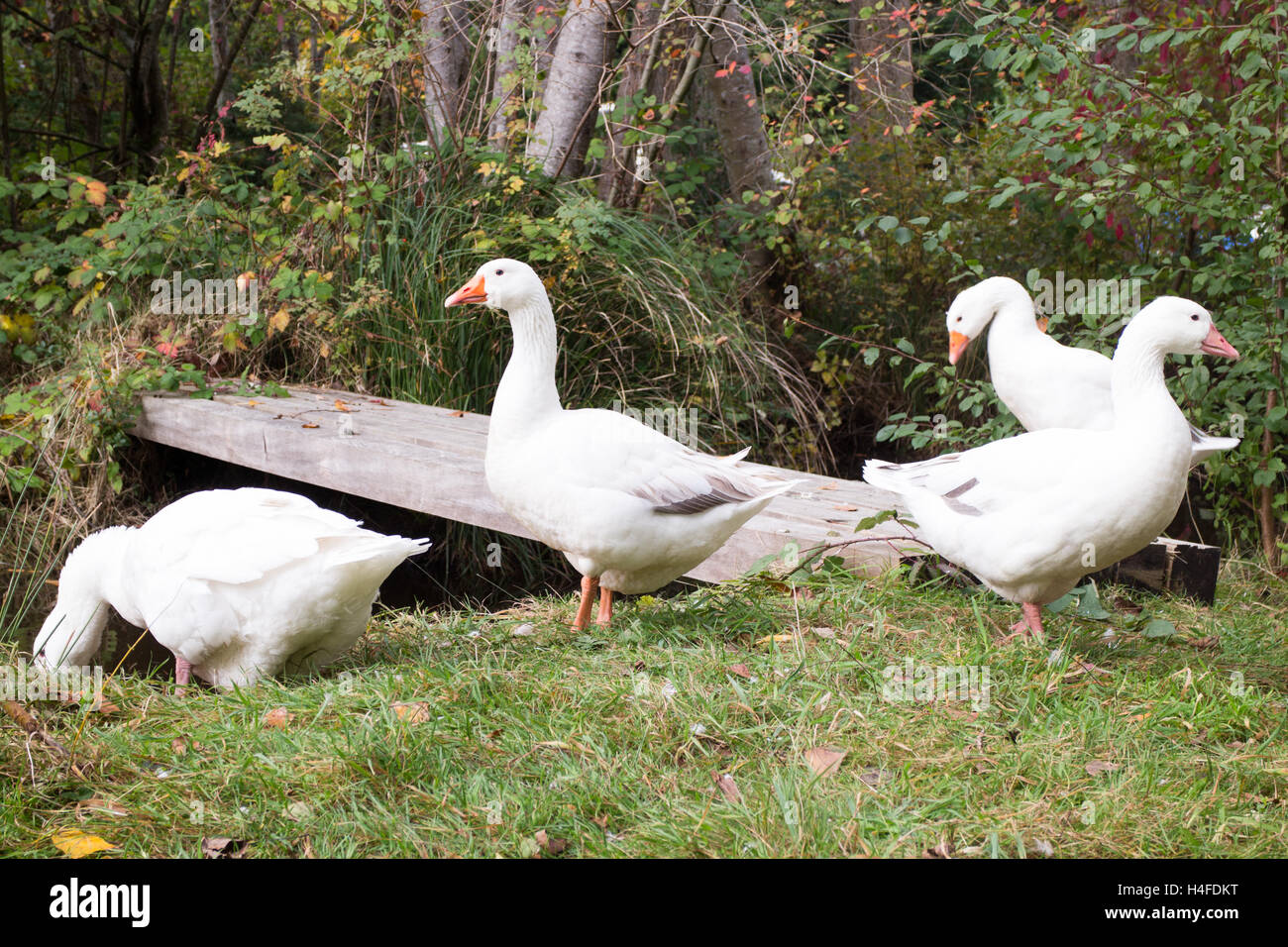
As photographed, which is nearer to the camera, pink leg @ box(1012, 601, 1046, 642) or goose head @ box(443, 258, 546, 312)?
pink leg @ box(1012, 601, 1046, 642)

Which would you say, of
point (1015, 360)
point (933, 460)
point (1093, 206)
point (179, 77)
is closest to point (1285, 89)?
point (1093, 206)

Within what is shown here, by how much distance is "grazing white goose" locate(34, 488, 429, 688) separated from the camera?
3.36 metres

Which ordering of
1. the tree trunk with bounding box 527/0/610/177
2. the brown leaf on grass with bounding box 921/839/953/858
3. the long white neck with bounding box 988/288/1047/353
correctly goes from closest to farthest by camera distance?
the brown leaf on grass with bounding box 921/839/953/858, the long white neck with bounding box 988/288/1047/353, the tree trunk with bounding box 527/0/610/177

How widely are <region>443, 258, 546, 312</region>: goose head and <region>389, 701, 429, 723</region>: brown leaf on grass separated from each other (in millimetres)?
1524

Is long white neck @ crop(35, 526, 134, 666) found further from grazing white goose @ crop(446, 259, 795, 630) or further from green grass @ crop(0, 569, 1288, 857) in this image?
grazing white goose @ crop(446, 259, 795, 630)

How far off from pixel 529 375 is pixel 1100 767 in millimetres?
2127

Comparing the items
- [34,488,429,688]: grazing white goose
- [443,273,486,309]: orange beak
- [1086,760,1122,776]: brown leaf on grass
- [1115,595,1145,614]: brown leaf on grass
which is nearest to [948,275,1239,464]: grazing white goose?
[1115,595,1145,614]: brown leaf on grass

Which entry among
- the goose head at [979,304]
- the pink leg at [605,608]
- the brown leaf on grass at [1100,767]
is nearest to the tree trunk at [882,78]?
the goose head at [979,304]

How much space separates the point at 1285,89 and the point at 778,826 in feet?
13.9

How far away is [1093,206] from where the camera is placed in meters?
5.09

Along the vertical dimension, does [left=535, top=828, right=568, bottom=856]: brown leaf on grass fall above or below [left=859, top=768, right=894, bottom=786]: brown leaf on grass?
below

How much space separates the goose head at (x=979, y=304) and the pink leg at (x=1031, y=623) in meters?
1.22

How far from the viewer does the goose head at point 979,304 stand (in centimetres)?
437

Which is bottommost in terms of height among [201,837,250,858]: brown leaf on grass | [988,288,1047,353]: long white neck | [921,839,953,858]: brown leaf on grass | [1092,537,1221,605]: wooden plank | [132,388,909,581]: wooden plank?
[201,837,250,858]: brown leaf on grass
